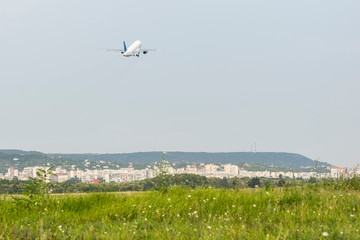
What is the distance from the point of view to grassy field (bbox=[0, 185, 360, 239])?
279 inches

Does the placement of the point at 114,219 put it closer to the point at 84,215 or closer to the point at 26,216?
the point at 84,215

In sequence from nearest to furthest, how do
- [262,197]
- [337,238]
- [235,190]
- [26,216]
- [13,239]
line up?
[337,238] → [13,239] → [26,216] → [262,197] → [235,190]

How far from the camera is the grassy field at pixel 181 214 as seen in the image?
7.08 m

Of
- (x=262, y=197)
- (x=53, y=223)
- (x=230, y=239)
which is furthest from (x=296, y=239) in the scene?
(x=53, y=223)

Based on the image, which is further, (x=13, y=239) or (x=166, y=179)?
(x=166, y=179)

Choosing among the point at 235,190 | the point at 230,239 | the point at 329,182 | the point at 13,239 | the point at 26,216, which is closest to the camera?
the point at 230,239

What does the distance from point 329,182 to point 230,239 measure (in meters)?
8.97

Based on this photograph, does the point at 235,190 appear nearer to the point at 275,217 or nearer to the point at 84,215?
the point at 275,217

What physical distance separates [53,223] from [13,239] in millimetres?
1738

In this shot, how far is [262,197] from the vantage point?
10.6 meters

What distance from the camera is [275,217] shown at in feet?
27.3

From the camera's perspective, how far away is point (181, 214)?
9.31m

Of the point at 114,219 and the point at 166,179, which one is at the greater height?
the point at 166,179

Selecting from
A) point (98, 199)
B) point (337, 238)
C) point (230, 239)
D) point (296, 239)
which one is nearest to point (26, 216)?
point (98, 199)
